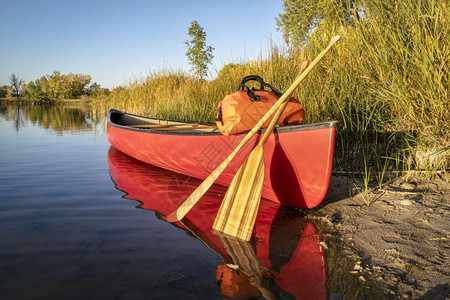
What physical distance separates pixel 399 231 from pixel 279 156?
1.09m

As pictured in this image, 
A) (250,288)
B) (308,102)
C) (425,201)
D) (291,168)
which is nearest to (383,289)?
(250,288)

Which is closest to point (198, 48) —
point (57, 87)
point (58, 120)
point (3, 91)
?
point (58, 120)

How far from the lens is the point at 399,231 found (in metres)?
2.11

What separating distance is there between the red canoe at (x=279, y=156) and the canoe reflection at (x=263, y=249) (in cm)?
21

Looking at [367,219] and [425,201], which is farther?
[425,201]

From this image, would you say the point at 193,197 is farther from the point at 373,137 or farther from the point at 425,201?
the point at 373,137

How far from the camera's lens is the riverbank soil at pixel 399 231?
156cm

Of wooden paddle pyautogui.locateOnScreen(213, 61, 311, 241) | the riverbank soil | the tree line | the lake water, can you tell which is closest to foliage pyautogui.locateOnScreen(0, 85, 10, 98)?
the tree line

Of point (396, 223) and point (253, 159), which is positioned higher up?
point (253, 159)

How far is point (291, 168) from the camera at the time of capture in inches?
101

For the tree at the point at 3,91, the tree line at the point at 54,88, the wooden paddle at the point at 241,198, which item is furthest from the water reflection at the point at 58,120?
the tree at the point at 3,91

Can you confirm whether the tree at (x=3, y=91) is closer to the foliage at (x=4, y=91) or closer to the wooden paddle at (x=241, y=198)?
the foliage at (x=4, y=91)

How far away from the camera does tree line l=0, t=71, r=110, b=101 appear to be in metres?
68.4

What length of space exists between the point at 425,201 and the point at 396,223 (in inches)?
22.6
